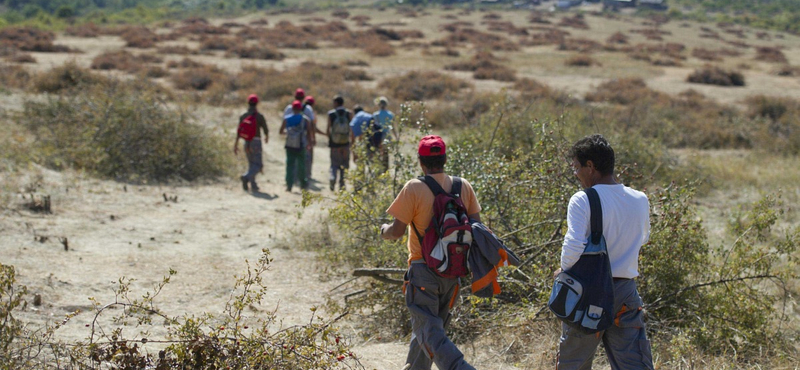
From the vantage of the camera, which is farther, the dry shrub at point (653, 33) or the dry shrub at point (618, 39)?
the dry shrub at point (653, 33)

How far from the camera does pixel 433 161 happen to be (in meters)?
3.54

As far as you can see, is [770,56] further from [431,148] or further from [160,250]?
[431,148]

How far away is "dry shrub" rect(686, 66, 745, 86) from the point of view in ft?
80.6

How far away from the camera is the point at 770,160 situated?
12844mm

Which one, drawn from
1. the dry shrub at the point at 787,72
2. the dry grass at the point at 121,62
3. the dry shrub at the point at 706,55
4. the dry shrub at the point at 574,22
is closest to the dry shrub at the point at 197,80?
the dry grass at the point at 121,62

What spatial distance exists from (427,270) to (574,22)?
49.8m

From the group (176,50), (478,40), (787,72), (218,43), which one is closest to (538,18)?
(478,40)

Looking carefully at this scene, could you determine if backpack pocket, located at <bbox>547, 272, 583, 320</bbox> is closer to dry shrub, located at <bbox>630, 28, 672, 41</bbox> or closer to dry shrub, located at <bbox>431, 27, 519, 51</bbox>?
dry shrub, located at <bbox>431, 27, 519, 51</bbox>

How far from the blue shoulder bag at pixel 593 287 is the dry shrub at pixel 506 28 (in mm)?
40320

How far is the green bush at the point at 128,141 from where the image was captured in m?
9.75

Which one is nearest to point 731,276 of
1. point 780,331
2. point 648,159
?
point 780,331

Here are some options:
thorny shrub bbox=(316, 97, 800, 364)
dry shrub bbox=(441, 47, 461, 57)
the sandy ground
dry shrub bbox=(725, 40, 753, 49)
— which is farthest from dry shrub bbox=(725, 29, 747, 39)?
thorny shrub bbox=(316, 97, 800, 364)

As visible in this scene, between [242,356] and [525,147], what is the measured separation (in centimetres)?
668

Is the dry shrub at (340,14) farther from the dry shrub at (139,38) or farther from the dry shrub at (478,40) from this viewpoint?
the dry shrub at (139,38)
